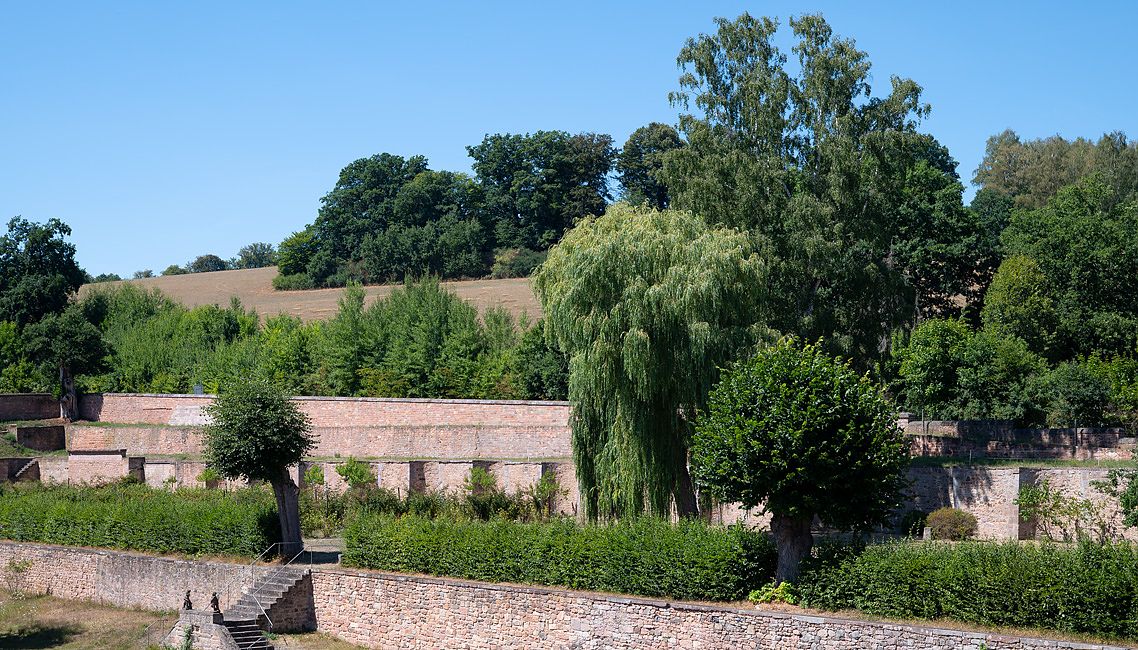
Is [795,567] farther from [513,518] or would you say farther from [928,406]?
[928,406]

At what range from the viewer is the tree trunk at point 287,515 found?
1068 inches

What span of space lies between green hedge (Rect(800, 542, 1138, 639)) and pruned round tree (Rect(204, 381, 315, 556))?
1238cm

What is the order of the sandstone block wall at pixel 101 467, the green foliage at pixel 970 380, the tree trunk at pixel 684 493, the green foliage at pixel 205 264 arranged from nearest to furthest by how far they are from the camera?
the tree trunk at pixel 684 493 < the green foliage at pixel 970 380 < the sandstone block wall at pixel 101 467 < the green foliage at pixel 205 264

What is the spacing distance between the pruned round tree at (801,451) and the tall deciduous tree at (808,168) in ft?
26.9

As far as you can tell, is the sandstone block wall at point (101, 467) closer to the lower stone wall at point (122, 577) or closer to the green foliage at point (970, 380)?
the lower stone wall at point (122, 577)

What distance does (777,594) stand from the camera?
68.4ft

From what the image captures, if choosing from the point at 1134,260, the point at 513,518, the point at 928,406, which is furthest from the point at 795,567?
the point at 1134,260

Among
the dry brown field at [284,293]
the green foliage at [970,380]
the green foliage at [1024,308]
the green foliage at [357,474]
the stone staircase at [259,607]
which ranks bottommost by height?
the stone staircase at [259,607]

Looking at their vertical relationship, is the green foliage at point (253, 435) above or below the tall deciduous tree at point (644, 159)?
below

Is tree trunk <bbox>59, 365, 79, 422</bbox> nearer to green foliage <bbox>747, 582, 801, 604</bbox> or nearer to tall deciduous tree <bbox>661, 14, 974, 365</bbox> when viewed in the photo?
tall deciduous tree <bbox>661, 14, 974, 365</bbox>

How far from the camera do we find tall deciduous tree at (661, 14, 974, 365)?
30.5m

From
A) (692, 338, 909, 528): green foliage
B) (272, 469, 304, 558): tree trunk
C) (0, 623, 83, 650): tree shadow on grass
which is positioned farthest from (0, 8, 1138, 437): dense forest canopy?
(0, 623, 83, 650): tree shadow on grass

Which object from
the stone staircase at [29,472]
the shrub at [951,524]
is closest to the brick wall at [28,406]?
the stone staircase at [29,472]

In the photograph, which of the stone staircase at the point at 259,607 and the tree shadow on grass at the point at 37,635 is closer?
the stone staircase at the point at 259,607
